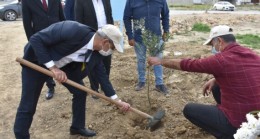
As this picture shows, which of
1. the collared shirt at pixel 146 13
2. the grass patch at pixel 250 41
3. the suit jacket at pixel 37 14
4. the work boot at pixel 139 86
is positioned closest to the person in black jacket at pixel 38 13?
the suit jacket at pixel 37 14

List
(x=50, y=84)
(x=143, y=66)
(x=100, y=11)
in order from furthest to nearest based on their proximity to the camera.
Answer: (x=50, y=84)
(x=143, y=66)
(x=100, y=11)

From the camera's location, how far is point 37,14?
4.91 metres

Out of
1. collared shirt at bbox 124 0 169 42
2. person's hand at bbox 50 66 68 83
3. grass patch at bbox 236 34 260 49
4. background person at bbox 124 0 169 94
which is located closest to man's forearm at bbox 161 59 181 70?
person's hand at bbox 50 66 68 83

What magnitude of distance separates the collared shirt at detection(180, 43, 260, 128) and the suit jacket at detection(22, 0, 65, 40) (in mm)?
2461

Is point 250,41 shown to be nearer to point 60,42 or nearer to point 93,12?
point 93,12

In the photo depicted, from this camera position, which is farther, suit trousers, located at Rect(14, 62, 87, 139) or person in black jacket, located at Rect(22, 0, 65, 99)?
person in black jacket, located at Rect(22, 0, 65, 99)

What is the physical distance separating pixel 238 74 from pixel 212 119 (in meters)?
0.61

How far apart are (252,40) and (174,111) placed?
5937 millimetres

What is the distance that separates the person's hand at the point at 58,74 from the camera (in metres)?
3.68

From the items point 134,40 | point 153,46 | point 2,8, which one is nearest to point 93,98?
point 134,40

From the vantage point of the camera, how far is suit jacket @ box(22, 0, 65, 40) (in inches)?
191

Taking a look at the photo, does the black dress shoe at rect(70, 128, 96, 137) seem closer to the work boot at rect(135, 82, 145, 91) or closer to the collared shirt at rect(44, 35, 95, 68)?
the collared shirt at rect(44, 35, 95, 68)

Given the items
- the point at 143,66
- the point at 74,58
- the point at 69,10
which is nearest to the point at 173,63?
the point at 74,58

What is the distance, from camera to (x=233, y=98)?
11.3ft
